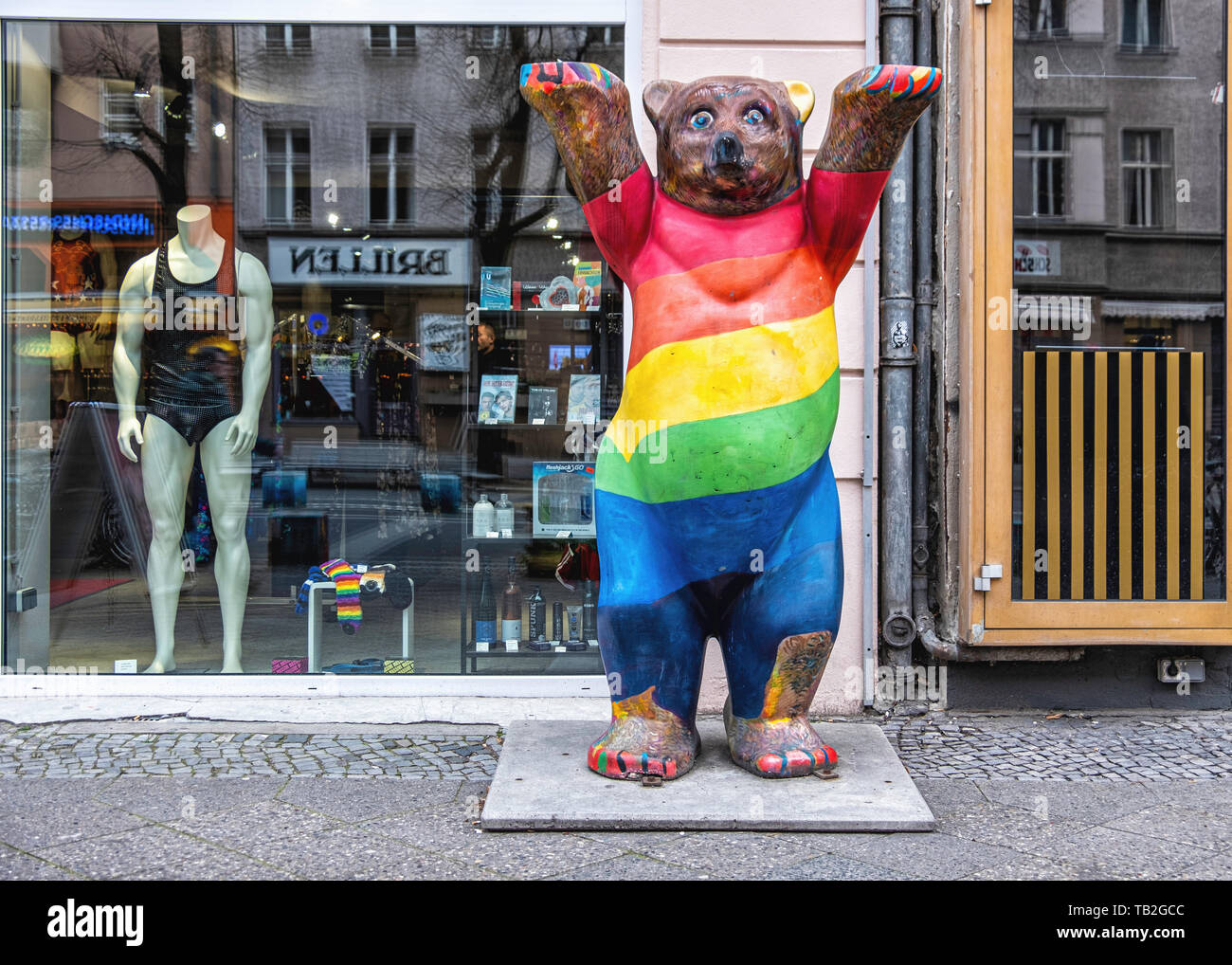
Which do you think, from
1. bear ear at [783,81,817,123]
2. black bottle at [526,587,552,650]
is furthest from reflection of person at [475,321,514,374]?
bear ear at [783,81,817,123]

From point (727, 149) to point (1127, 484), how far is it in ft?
8.82

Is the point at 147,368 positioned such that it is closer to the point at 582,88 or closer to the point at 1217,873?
the point at 582,88

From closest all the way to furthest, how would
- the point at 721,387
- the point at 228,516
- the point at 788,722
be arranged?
1. the point at 721,387
2. the point at 788,722
3. the point at 228,516

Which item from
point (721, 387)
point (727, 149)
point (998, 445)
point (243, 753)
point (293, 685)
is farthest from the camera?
point (293, 685)

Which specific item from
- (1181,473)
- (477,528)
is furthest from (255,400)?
(1181,473)

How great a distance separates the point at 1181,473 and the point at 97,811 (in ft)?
14.6

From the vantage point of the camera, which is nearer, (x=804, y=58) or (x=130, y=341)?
(x=804, y=58)

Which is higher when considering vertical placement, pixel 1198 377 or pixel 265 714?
pixel 1198 377

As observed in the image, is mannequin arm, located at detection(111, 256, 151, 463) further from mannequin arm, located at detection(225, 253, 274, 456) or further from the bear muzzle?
the bear muzzle

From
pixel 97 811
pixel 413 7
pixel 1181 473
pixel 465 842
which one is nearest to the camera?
pixel 465 842

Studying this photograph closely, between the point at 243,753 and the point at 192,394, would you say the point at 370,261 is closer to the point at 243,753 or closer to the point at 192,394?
the point at 192,394

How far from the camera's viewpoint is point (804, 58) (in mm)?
4988

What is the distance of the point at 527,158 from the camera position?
5676 mm

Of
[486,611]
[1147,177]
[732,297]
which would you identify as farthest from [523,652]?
[1147,177]
